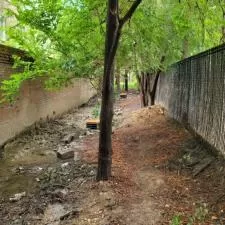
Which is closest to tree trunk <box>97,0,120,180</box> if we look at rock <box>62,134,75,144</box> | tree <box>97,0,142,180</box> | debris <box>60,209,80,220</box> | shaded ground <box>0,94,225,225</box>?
tree <box>97,0,142,180</box>

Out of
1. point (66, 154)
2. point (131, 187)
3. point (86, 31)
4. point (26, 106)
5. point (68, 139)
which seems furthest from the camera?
point (26, 106)

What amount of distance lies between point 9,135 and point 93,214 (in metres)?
5.76

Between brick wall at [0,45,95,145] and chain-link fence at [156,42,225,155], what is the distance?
13.5 ft

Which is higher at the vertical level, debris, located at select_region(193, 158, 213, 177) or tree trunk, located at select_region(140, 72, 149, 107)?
tree trunk, located at select_region(140, 72, 149, 107)

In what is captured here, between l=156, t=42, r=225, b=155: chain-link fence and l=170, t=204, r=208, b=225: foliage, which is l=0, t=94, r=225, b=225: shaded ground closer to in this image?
l=170, t=204, r=208, b=225: foliage

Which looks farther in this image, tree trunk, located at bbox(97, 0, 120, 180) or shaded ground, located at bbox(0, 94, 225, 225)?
tree trunk, located at bbox(97, 0, 120, 180)

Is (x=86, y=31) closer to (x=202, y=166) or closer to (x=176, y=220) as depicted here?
(x=202, y=166)

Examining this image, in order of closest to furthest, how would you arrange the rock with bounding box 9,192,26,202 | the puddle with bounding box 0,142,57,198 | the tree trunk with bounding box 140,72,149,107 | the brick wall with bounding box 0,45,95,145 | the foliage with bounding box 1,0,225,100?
the rock with bounding box 9,192,26,202 < the puddle with bounding box 0,142,57,198 < the foliage with bounding box 1,0,225,100 < the brick wall with bounding box 0,45,95,145 < the tree trunk with bounding box 140,72,149,107

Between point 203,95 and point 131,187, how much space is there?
2.49 meters

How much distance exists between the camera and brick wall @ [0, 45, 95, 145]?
370 inches

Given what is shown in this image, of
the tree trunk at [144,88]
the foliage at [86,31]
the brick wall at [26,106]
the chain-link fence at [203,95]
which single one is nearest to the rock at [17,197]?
the foliage at [86,31]

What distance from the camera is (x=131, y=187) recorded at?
5.46m

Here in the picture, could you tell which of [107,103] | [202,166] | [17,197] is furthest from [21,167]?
[202,166]

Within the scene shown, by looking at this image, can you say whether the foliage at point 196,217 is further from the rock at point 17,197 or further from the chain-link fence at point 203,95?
the rock at point 17,197
